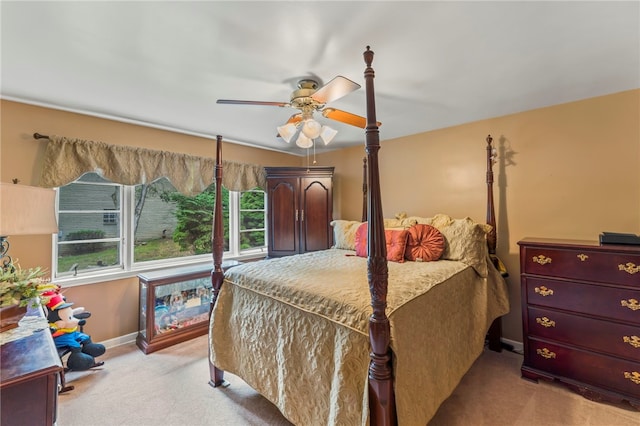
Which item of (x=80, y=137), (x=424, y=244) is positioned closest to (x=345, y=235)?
(x=424, y=244)

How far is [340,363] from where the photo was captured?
1296 millimetres

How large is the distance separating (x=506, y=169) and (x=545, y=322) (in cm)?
144

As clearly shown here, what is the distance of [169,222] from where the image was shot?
10.7 feet

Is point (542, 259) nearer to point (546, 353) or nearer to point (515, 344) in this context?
point (546, 353)

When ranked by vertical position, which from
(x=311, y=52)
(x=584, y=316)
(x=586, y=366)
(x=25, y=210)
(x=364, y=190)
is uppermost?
(x=311, y=52)

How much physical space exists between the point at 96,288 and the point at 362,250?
2.66m

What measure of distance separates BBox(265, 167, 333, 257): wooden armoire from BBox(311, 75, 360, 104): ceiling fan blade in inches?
73.3

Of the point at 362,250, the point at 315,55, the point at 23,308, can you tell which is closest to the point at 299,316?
the point at 362,250

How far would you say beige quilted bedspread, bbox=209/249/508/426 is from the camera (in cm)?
127

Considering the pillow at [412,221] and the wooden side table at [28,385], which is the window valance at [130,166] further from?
the pillow at [412,221]

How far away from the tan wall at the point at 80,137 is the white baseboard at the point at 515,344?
3.86m

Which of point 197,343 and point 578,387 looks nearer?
point 578,387

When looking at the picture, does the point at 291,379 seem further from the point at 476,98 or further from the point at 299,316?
the point at 476,98

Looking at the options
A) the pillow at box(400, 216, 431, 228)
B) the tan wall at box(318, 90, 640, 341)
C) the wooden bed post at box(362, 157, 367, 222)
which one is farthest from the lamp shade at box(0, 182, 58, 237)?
the tan wall at box(318, 90, 640, 341)
